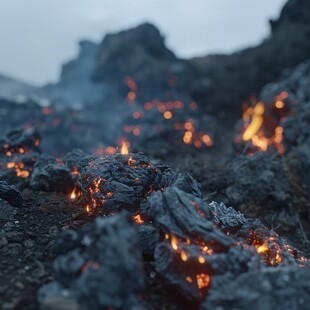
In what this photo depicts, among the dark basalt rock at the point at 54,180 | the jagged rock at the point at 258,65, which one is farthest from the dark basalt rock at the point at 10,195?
the jagged rock at the point at 258,65

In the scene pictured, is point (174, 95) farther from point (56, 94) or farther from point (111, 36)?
point (56, 94)

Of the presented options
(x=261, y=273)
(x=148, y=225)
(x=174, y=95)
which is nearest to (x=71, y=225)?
(x=148, y=225)

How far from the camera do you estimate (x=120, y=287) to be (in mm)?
4555

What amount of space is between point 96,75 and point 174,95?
13272 mm

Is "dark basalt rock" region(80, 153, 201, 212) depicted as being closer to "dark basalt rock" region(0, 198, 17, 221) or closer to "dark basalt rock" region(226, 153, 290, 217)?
"dark basalt rock" region(0, 198, 17, 221)

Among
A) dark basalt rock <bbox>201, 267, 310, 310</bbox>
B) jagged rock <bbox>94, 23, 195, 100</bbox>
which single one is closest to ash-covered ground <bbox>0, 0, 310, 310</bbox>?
dark basalt rock <bbox>201, 267, 310, 310</bbox>

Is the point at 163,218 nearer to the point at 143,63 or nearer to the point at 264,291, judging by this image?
the point at 264,291

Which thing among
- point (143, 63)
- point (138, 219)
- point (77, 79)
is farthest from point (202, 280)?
point (77, 79)

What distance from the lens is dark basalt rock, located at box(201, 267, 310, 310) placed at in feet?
15.9

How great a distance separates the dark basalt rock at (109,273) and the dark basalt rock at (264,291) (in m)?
1.30

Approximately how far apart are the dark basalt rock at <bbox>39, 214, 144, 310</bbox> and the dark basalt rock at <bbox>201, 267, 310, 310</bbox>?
51.2 inches

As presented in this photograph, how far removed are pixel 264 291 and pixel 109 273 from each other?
2343mm

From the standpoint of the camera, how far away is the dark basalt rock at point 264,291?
15.9 feet

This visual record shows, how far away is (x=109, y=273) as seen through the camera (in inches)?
180
